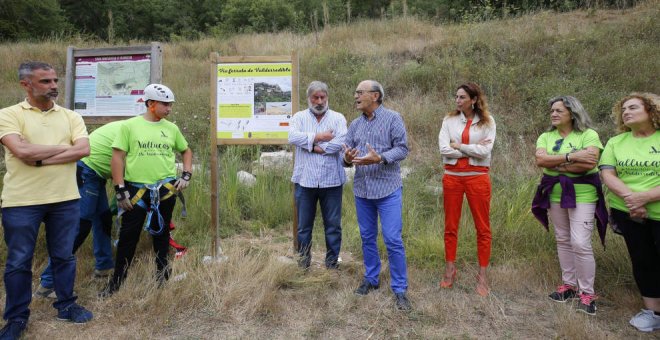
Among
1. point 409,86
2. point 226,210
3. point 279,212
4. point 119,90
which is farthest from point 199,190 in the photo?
point 409,86

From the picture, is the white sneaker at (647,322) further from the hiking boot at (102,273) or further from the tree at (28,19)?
the tree at (28,19)

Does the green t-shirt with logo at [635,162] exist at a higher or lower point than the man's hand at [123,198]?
higher

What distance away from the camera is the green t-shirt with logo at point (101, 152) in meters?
4.16

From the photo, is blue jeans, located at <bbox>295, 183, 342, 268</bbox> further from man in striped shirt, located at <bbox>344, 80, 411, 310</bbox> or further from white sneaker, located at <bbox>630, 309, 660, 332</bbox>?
white sneaker, located at <bbox>630, 309, 660, 332</bbox>

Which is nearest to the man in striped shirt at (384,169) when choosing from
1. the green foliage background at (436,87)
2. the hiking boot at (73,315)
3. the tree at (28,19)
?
the green foliage background at (436,87)

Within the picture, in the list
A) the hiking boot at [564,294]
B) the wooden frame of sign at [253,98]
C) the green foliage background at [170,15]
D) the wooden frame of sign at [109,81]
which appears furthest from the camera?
the green foliage background at [170,15]

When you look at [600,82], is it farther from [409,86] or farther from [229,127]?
[229,127]

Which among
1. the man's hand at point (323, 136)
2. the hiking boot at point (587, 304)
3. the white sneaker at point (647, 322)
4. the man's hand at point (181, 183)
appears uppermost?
the man's hand at point (323, 136)

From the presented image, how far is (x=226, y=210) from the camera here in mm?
5891

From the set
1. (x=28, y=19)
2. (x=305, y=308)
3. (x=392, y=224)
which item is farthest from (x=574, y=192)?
(x=28, y=19)

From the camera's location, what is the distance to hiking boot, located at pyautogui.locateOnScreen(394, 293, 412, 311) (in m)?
3.79

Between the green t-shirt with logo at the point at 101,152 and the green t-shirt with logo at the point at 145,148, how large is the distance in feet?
1.32

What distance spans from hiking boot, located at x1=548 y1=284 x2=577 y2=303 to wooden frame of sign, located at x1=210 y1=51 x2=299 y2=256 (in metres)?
3.10

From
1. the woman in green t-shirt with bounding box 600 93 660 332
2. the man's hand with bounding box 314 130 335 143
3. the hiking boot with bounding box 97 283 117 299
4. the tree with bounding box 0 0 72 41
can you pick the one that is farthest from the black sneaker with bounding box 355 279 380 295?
the tree with bounding box 0 0 72 41
